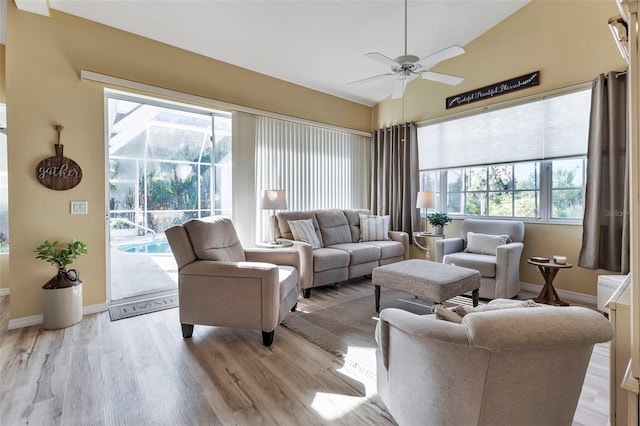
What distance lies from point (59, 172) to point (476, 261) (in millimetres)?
4415

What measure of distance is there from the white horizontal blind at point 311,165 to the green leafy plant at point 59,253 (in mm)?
2072

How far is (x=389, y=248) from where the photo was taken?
442cm

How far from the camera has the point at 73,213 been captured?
301cm

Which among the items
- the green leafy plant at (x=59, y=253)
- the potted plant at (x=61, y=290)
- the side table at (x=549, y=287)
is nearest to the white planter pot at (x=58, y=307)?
the potted plant at (x=61, y=290)

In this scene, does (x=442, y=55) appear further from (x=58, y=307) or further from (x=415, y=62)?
(x=58, y=307)

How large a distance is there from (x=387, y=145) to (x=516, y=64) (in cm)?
210

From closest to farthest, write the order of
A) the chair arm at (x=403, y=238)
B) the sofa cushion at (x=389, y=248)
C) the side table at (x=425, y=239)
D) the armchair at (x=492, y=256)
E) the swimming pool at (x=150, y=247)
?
the armchair at (x=492, y=256) < the sofa cushion at (x=389, y=248) < the side table at (x=425, y=239) < the chair arm at (x=403, y=238) < the swimming pool at (x=150, y=247)

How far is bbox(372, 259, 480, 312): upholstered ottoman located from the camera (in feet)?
8.54

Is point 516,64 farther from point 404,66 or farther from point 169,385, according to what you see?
point 169,385

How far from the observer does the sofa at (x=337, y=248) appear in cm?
363

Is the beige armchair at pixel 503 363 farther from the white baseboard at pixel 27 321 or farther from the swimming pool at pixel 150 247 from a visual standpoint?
the swimming pool at pixel 150 247

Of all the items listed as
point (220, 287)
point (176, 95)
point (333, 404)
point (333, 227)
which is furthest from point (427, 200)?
point (176, 95)

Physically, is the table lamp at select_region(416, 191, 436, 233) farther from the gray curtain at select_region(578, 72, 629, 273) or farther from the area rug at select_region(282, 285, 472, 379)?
the gray curtain at select_region(578, 72, 629, 273)

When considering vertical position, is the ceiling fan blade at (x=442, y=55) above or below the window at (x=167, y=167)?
above
